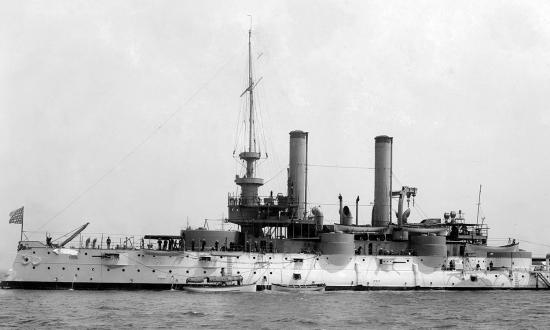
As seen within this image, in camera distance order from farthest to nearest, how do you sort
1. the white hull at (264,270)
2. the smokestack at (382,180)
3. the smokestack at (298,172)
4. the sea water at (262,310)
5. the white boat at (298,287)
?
the smokestack at (382,180), the smokestack at (298,172), the white boat at (298,287), the white hull at (264,270), the sea water at (262,310)

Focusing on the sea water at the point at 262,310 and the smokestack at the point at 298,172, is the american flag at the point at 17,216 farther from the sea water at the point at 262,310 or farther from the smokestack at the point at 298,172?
→ the smokestack at the point at 298,172

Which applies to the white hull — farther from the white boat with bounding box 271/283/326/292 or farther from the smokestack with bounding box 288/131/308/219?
the smokestack with bounding box 288/131/308/219

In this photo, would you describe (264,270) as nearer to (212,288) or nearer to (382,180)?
(212,288)

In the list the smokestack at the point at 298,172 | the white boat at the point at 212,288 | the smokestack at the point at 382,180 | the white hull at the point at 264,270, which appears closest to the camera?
the white hull at the point at 264,270

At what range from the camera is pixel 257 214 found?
51625 millimetres

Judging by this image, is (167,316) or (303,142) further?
(303,142)

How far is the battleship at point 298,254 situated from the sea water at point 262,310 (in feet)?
5.59

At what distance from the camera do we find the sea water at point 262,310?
33.1 m

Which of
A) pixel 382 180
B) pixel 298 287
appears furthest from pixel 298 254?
pixel 382 180

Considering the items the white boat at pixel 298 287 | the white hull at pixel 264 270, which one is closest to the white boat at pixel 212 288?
the white hull at pixel 264 270

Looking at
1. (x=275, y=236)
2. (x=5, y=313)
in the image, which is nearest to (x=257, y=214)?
(x=275, y=236)

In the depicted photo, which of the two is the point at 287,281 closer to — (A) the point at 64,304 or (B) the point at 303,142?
(B) the point at 303,142

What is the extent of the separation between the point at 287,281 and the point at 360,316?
42.8 ft

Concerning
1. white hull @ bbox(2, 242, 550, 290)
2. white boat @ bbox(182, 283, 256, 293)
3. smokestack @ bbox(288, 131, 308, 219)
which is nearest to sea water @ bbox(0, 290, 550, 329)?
white boat @ bbox(182, 283, 256, 293)
